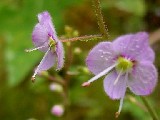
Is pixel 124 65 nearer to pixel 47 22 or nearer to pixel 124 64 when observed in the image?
pixel 124 64

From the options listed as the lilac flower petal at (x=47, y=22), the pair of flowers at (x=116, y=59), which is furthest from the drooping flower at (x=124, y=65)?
the lilac flower petal at (x=47, y=22)

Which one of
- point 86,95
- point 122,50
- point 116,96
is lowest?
point 116,96

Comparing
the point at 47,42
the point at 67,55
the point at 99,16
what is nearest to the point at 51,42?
the point at 47,42

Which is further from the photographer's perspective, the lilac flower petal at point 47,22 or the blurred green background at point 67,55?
the blurred green background at point 67,55

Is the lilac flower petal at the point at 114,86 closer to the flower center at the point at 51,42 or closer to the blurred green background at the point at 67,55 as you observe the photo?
the flower center at the point at 51,42

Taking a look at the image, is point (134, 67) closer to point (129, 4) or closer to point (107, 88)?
point (107, 88)

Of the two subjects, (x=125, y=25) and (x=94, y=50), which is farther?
(x=125, y=25)

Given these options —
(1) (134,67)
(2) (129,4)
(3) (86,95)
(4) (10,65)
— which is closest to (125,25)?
(2) (129,4)
